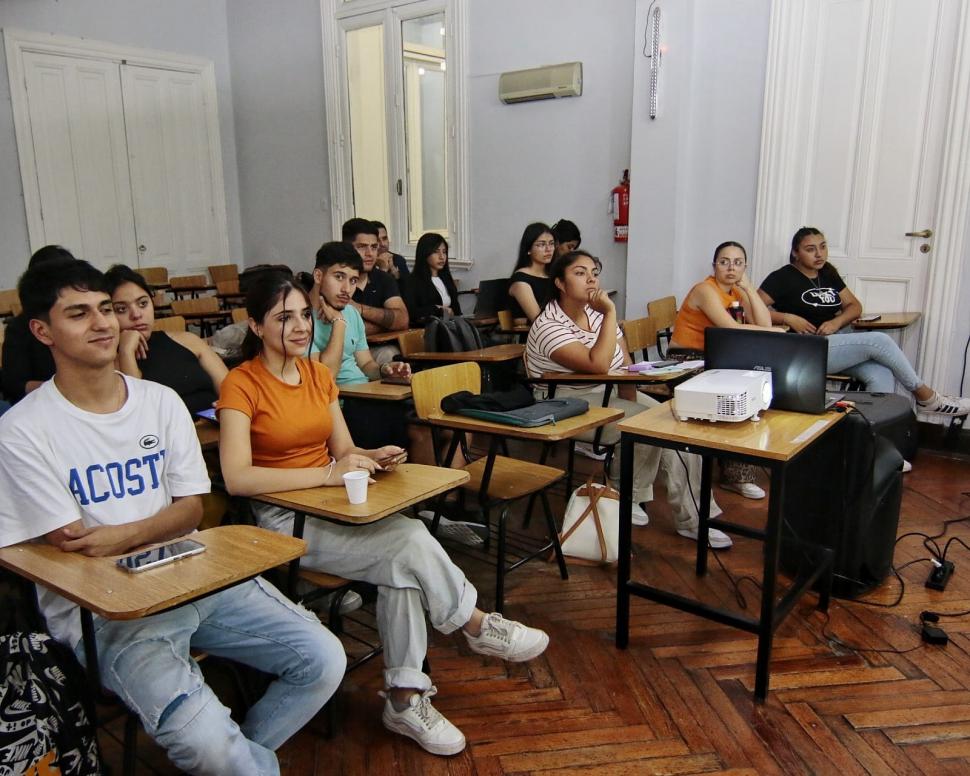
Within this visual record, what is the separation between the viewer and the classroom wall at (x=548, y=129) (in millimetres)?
5418

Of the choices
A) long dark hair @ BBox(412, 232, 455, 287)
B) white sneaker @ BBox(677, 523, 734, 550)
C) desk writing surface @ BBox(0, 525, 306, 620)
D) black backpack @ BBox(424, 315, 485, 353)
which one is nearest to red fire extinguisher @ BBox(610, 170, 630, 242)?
long dark hair @ BBox(412, 232, 455, 287)

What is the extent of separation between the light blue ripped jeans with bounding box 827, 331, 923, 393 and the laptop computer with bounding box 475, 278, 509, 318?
2165mm

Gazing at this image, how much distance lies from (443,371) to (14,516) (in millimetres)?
1558

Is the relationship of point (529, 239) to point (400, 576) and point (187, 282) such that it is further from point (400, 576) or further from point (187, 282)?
point (187, 282)

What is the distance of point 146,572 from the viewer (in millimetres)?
1475

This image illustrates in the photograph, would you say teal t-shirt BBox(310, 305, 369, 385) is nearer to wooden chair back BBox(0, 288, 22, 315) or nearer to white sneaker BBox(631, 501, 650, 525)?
white sneaker BBox(631, 501, 650, 525)

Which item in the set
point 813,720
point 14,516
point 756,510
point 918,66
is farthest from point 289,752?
point 918,66

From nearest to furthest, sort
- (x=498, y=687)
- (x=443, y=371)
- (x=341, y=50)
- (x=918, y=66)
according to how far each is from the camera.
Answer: (x=498, y=687) < (x=443, y=371) < (x=918, y=66) < (x=341, y=50)

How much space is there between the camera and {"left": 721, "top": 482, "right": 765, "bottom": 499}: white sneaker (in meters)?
3.71

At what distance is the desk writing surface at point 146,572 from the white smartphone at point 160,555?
0.01m

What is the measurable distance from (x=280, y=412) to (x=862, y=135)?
4048 mm

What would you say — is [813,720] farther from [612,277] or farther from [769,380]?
[612,277]

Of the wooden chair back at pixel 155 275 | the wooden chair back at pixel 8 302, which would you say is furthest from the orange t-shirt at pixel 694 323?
the wooden chair back at pixel 155 275

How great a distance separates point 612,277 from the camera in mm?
5648
